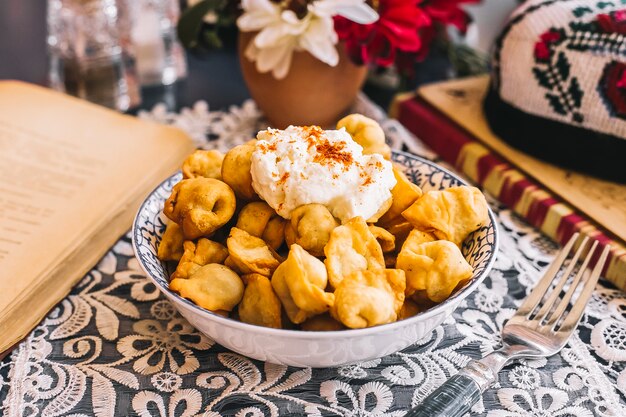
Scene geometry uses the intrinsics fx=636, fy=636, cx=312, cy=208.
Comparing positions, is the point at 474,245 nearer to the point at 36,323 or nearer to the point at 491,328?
the point at 491,328

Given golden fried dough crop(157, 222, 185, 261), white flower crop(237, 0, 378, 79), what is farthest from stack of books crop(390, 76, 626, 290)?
golden fried dough crop(157, 222, 185, 261)

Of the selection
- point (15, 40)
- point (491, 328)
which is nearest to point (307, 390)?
point (491, 328)

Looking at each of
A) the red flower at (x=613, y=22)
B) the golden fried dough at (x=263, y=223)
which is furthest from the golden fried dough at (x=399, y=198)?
the red flower at (x=613, y=22)

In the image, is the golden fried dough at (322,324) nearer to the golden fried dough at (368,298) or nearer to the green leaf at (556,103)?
the golden fried dough at (368,298)

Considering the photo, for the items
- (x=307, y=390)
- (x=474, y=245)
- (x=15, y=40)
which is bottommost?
(x=15, y=40)

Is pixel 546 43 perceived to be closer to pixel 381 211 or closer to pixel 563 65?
pixel 563 65

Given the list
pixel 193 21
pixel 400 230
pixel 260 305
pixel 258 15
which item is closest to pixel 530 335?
pixel 400 230
